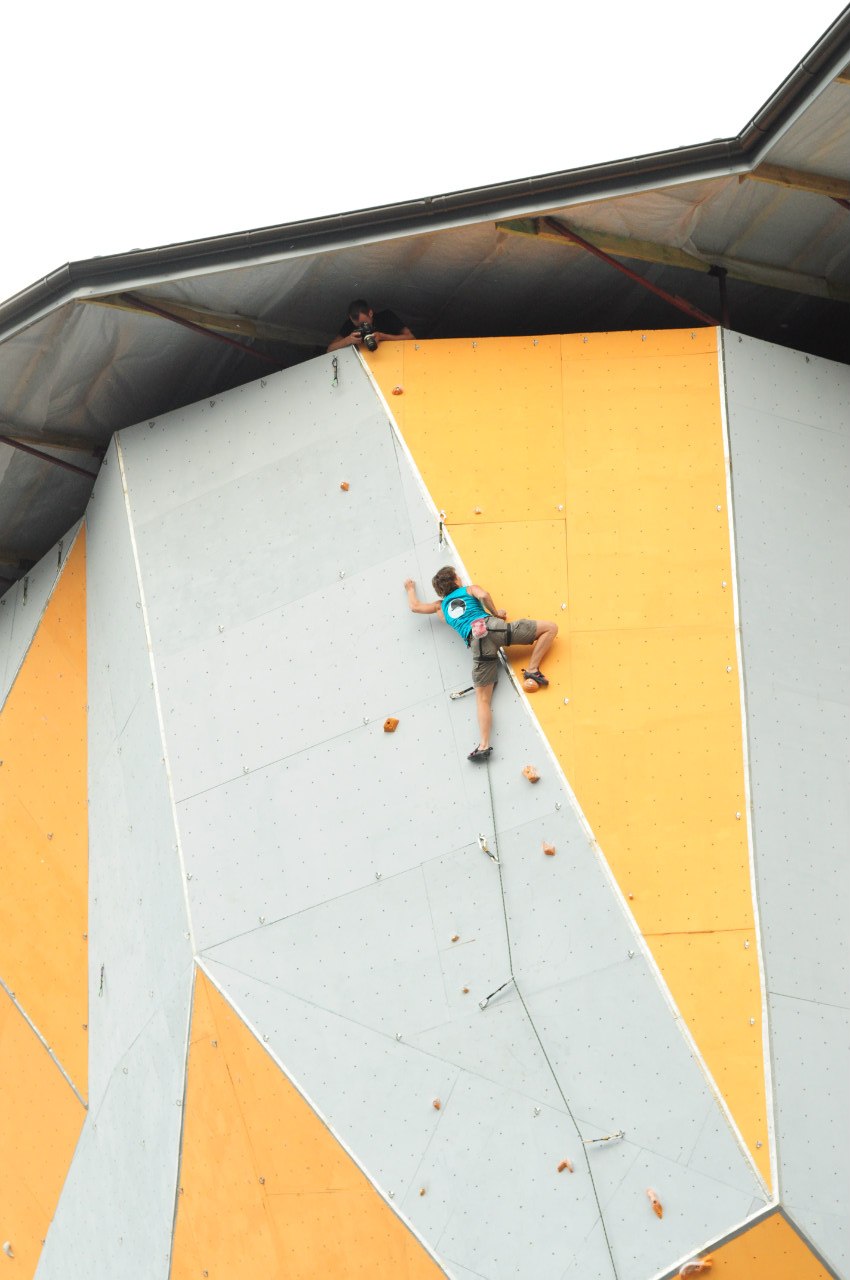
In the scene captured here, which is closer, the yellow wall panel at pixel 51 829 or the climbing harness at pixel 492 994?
the climbing harness at pixel 492 994

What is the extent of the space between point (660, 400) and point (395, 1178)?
5.63 metres

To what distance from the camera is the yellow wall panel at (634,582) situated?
10.9m

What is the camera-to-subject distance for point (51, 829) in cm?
1425

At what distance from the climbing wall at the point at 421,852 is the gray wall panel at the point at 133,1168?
3 centimetres

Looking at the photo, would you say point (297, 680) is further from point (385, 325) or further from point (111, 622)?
point (385, 325)

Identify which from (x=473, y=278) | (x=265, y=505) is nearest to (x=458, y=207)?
(x=473, y=278)

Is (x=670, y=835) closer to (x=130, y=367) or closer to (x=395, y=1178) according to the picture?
(x=395, y=1178)

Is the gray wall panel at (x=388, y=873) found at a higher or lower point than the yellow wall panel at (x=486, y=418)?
lower

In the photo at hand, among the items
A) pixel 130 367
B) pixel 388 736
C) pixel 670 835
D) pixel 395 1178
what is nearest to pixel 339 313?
pixel 130 367

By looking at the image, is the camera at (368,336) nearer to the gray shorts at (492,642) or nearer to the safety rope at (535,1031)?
the gray shorts at (492,642)

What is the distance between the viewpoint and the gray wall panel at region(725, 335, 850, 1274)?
10461mm

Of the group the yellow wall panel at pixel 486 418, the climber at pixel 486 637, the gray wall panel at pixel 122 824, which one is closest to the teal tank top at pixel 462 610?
the climber at pixel 486 637

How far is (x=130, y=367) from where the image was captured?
1404 cm

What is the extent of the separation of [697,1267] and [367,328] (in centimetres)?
692
